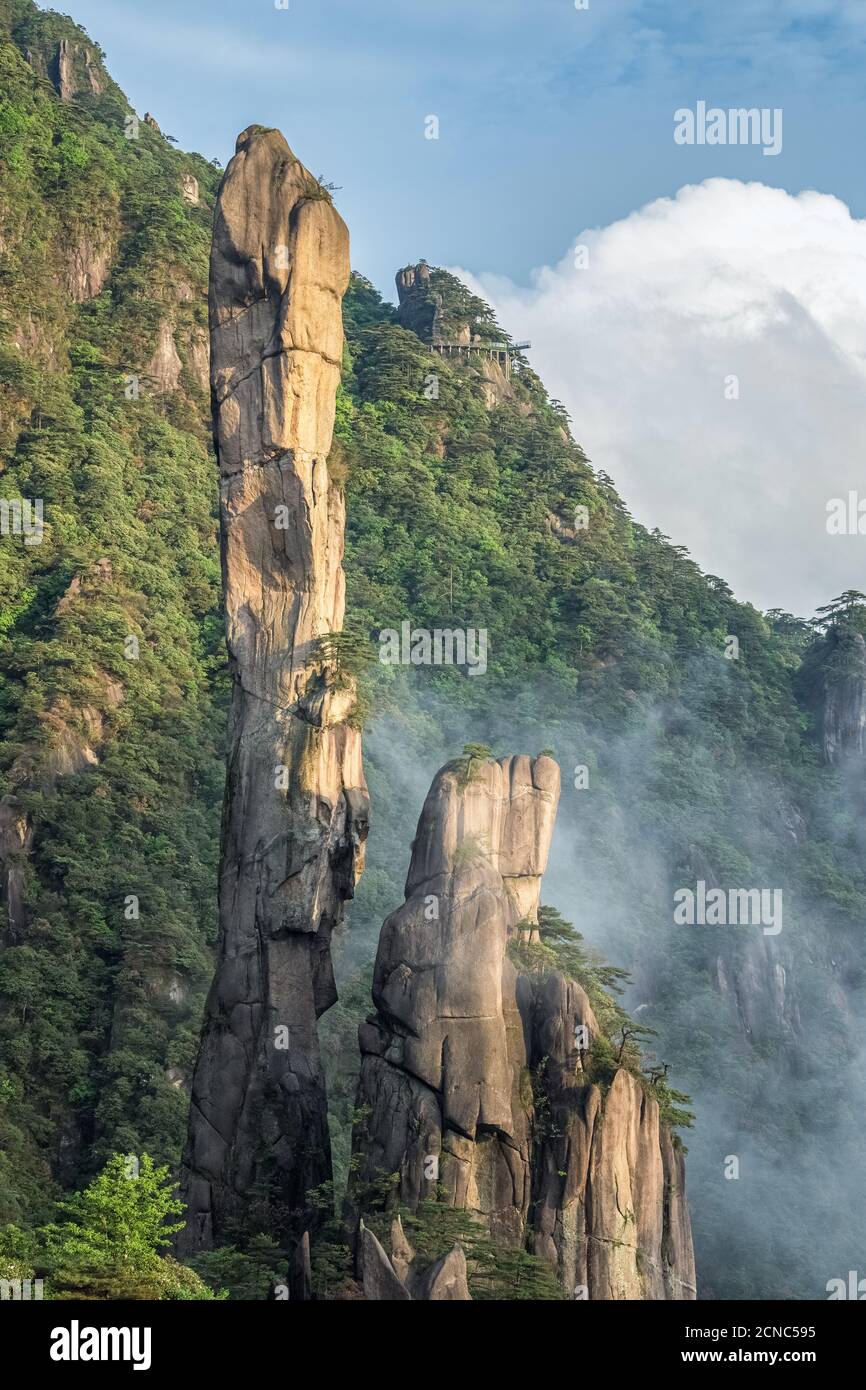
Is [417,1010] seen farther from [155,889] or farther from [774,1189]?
[774,1189]

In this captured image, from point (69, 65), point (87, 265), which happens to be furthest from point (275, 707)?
point (69, 65)

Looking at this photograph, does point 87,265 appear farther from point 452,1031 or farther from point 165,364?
point 452,1031

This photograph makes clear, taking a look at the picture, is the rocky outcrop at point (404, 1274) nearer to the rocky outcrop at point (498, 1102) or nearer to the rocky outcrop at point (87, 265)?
the rocky outcrop at point (498, 1102)

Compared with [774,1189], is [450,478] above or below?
above

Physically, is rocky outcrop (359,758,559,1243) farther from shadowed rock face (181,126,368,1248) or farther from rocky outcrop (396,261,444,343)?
rocky outcrop (396,261,444,343)

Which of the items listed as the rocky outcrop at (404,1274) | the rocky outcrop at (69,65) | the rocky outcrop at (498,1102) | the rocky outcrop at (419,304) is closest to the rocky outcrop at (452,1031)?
the rocky outcrop at (498,1102)

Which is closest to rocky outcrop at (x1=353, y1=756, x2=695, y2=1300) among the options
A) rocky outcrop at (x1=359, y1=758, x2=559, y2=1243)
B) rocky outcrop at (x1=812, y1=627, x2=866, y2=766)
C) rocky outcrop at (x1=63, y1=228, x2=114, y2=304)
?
rocky outcrop at (x1=359, y1=758, x2=559, y2=1243)

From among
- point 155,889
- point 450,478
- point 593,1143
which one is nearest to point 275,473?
point 593,1143
